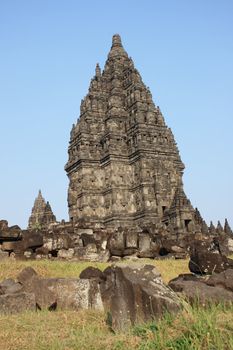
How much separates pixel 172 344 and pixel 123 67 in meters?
55.0

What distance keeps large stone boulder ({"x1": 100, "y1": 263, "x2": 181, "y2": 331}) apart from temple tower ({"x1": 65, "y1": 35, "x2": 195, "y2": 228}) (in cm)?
3729

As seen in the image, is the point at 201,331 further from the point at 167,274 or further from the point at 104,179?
the point at 104,179

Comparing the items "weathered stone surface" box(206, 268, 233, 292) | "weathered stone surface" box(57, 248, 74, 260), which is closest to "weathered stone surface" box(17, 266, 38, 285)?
"weathered stone surface" box(206, 268, 233, 292)

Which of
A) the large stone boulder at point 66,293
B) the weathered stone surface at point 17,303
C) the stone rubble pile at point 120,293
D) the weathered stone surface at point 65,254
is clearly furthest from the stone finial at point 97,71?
the weathered stone surface at point 17,303

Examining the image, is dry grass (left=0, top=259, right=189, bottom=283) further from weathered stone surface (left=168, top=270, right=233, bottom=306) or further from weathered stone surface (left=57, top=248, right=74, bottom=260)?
weathered stone surface (left=168, top=270, right=233, bottom=306)

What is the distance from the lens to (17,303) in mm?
7094

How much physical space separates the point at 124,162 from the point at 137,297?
4348cm

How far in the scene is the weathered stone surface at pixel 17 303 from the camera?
6957 millimetres

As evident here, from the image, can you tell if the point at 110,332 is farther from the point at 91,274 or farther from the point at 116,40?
the point at 116,40

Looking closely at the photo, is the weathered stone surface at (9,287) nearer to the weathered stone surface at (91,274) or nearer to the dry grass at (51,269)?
the weathered stone surface at (91,274)

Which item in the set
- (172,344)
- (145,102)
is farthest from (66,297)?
(145,102)

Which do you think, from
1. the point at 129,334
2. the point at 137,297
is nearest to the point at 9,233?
the point at 137,297

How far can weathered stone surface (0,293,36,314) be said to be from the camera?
6.96m

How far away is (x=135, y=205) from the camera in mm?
47344
